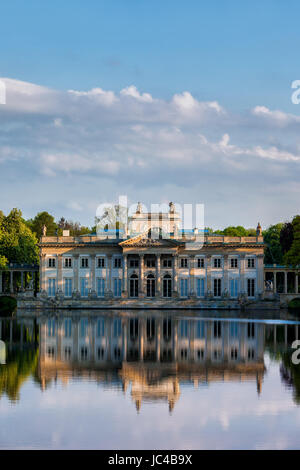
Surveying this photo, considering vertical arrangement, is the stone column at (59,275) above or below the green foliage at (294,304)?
above

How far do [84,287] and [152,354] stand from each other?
2270 inches

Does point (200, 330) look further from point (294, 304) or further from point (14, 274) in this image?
point (14, 274)

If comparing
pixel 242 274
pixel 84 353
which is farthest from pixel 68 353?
pixel 242 274

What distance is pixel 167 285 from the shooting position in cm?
8938

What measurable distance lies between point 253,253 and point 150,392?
6712 centimetres

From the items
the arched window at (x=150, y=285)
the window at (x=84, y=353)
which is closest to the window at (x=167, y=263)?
the arched window at (x=150, y=285)

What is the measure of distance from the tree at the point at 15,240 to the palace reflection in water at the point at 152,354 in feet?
144

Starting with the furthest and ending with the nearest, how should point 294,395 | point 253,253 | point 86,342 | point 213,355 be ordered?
point 253,253 → point 86,342 → point 213,355 → point 294,395

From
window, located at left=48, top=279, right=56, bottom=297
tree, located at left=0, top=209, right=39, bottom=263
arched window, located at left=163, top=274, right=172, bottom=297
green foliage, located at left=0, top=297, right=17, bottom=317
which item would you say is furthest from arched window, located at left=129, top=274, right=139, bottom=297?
tree, located at left=0, top=209, right=39, bottom=263

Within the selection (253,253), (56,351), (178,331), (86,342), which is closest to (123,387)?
(56,351)

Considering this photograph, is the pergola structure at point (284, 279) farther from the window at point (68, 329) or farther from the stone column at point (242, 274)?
the window at point (68, 329)

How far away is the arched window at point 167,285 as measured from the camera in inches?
3506

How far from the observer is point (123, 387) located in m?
23.8
